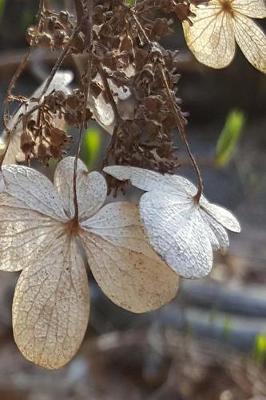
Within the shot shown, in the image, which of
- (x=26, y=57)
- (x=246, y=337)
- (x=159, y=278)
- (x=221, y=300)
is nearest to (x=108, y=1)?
(x=26, y=57)

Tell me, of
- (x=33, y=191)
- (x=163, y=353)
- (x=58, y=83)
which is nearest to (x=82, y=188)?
(x=33, y=191)

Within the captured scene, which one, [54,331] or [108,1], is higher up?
[108,1]

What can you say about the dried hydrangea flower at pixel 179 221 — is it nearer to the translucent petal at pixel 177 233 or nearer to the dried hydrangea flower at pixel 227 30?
the translucent petal at pixel 177 233

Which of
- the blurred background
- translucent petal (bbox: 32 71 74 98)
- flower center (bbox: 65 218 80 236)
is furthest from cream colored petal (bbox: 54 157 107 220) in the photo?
the blurred background

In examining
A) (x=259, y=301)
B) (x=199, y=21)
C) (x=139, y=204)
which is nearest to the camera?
(x=139, y=204)

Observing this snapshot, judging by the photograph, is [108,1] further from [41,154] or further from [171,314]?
[171,314]

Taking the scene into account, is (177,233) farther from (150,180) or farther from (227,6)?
(227,6)
